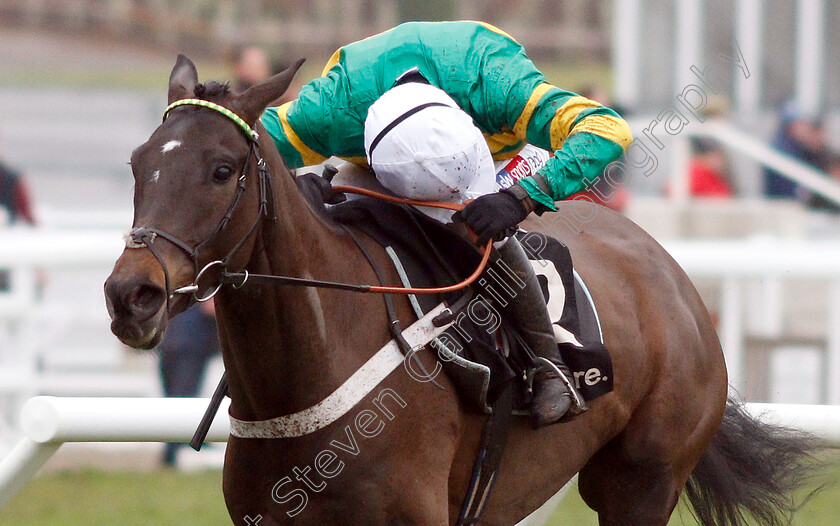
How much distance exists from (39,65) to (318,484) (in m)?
25.6

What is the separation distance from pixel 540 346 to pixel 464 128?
24.8 inches

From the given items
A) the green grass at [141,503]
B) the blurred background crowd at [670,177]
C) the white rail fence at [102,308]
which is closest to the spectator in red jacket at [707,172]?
the blurred background crowd at [670,177]

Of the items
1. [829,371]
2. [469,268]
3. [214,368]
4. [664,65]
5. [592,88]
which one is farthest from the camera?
[664,65]

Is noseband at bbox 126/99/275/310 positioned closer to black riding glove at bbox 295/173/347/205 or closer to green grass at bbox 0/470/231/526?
black riding glove at bbox 295/173/347/205

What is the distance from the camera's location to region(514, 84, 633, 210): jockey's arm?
302 centimetres

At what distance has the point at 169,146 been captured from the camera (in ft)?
8.36

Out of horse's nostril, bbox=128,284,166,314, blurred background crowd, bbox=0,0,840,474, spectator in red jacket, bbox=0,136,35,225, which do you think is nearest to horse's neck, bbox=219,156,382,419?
horse's nostril, bbox=128,284,166,314

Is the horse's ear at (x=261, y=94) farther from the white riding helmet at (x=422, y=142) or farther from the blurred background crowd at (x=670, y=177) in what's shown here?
the blurred background crowd at (x=670, y=177)

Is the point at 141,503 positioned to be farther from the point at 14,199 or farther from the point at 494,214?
the point at 494,214

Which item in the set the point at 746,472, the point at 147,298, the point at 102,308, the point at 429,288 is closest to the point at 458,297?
the point at 429,288

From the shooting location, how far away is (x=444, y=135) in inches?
116

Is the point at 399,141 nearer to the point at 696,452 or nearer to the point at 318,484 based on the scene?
the point at 318,484

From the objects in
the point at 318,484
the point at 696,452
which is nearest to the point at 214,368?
the point at 696,452

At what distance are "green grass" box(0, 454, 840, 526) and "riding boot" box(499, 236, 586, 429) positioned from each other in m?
2.48
